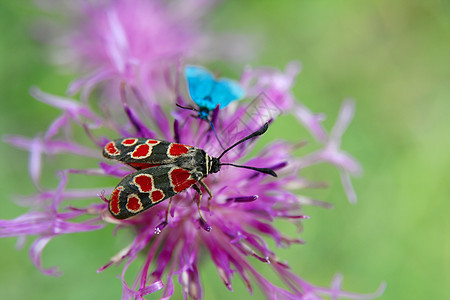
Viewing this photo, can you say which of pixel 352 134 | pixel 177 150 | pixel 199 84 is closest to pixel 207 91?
→ pixel 199 84

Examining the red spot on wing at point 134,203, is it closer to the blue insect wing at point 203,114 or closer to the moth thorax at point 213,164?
the moth thorax at point 213,164

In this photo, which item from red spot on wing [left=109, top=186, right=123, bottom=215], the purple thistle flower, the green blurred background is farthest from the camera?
the green blurred background

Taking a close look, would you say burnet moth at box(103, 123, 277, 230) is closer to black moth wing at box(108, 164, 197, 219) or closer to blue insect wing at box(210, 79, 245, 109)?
black moth wing at box(108, 164, 197, 219)

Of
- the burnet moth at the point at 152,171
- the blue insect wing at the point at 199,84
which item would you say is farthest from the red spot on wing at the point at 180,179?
the blue insect wing at the point at 199,84

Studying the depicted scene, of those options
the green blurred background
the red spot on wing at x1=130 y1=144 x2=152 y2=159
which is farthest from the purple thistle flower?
the green blurred background

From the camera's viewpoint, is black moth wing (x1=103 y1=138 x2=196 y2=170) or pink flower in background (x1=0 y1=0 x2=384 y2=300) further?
pink flower in background (x1=0 y1=0 x2=384 y2=300)

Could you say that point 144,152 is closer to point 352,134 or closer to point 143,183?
point 143,183
